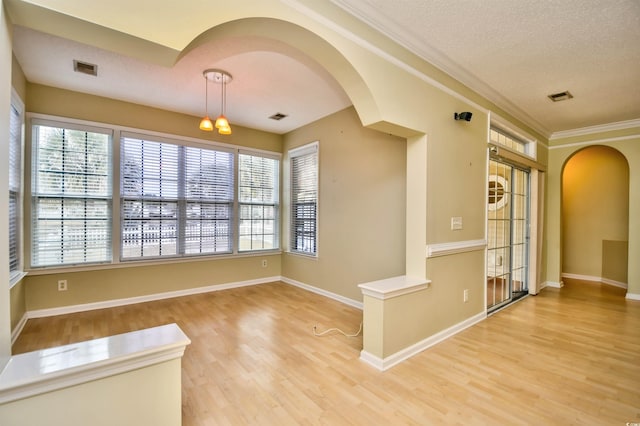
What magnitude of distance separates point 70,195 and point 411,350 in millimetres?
4592

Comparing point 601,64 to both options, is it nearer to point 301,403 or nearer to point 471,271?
point 471,271

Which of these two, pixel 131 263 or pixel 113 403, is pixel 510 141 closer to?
pixel 113 403

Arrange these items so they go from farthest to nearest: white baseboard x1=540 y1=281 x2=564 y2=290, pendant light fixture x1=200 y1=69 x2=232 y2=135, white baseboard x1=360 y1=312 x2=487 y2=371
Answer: white baseboard x1=540 y1=281 x2=564 y2=290 → pendant light fixture x1=200 y1=69 x2=232 y2=135 → white baseboard x1=360 y1=312 x2=487 y2=371

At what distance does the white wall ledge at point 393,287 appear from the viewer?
254cm

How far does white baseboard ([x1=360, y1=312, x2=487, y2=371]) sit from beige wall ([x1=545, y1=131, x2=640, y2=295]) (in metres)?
3.34

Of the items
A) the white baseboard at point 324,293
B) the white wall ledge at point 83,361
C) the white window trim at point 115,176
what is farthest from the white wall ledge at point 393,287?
the white window trim at point 115,176

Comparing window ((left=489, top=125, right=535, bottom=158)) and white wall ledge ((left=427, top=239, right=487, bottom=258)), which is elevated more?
window ((left=489, top=125, right=535, bottom=158))

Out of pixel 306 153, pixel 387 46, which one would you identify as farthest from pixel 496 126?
pixel 306 153

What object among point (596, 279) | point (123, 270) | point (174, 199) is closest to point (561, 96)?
point (596, 279)

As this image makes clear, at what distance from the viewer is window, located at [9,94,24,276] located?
9.97ft

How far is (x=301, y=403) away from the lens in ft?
6.79

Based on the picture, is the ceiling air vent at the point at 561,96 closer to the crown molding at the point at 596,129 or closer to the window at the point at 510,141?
the window at the point at 510,141

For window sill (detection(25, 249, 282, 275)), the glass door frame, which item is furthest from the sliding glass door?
window sill (detection(25, 249, 282, 275))

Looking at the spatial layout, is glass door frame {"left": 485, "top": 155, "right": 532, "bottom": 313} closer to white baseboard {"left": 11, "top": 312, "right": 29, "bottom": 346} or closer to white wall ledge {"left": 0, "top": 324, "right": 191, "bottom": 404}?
white wall ledge {"left": 0, "top": 324, "right": 191, "bottom": 404}
